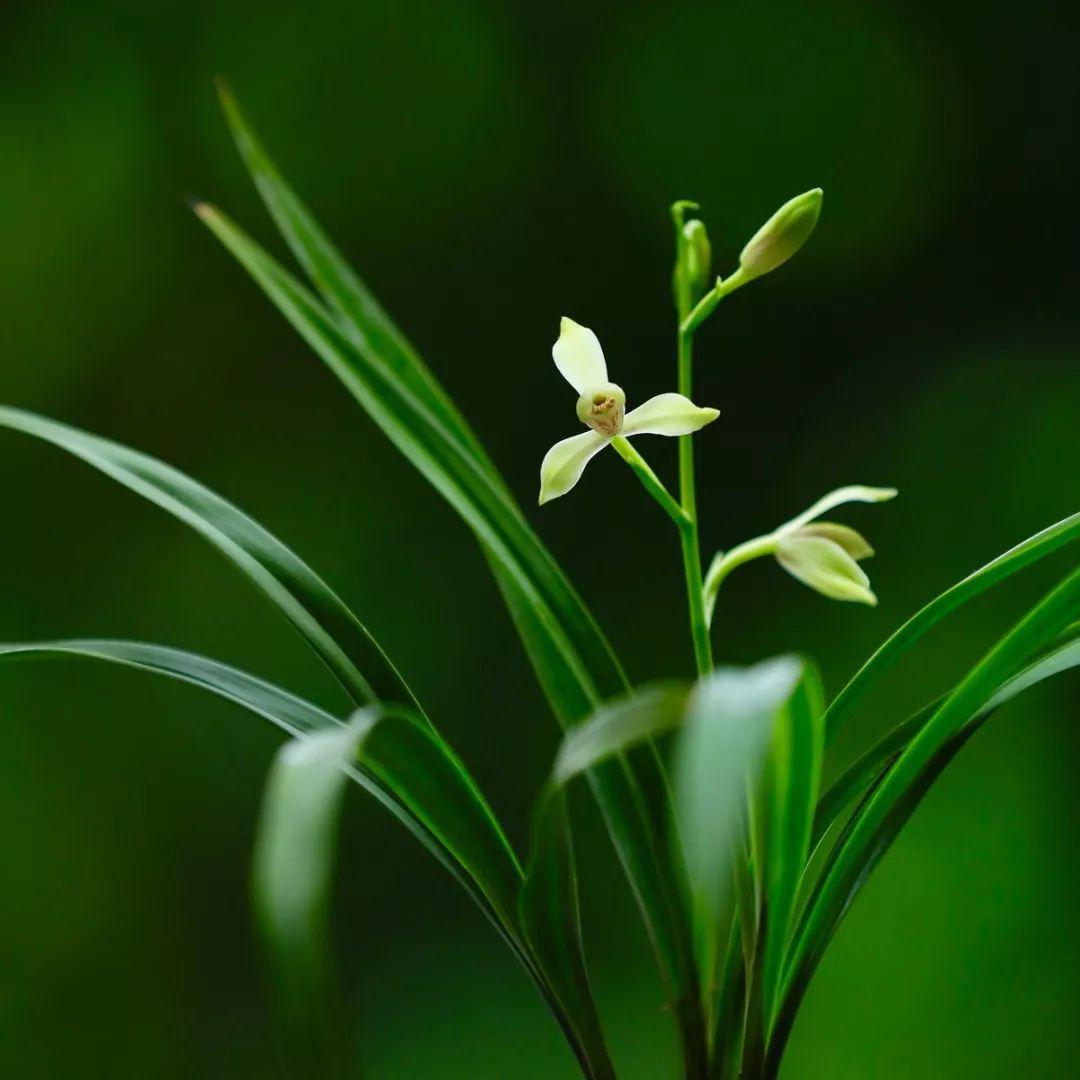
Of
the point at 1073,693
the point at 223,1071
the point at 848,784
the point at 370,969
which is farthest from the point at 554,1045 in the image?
the point at 848,784

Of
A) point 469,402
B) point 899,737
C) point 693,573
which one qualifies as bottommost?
point 899,737

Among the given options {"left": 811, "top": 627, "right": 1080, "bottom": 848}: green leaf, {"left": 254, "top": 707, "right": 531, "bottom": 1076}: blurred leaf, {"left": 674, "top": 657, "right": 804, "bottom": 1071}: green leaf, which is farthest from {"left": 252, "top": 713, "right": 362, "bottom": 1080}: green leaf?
{"left": 811, "top": 627, "right": 1080, "bottom": 848}: green leaf

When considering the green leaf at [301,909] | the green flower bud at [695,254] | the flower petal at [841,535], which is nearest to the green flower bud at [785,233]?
the green flower bud at [695,254]

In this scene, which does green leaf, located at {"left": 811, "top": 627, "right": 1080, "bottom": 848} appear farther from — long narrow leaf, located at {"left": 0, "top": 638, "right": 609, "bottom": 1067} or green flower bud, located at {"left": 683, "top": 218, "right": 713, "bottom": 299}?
green flower bud, located at {"left": 683, "top": 218, "right": 713, "bottom": 299}

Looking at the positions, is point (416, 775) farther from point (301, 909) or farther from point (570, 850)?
point (301, 909)

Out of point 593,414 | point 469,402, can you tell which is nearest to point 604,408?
point 593,414

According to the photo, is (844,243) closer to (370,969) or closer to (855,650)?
(855,650)

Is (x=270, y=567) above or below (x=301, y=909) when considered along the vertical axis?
above
